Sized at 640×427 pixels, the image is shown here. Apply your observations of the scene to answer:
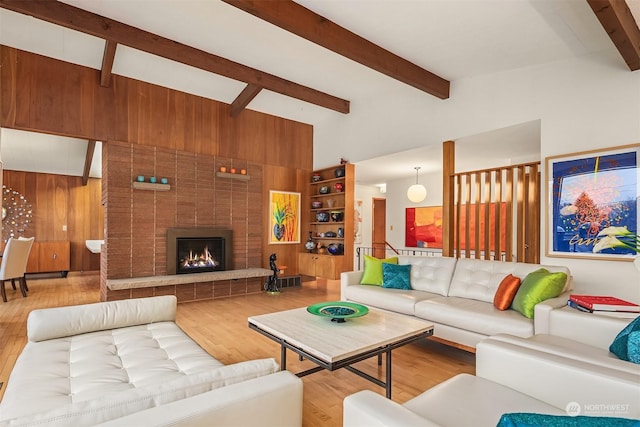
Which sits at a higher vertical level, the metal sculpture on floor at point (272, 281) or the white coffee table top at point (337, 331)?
the white coffee table top at point (337, 331)

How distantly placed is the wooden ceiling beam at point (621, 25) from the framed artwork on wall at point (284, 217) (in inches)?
207

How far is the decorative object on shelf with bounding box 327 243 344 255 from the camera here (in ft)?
21.2

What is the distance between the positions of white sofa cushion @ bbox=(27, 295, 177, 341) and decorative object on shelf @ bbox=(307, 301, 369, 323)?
3.77 ft

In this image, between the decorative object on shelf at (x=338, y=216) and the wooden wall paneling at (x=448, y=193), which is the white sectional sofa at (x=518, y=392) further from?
the decorative object on shelf at (x=338, y=216)

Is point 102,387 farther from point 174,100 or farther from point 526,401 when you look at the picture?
point 174,100

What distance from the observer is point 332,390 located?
2484 millimetres

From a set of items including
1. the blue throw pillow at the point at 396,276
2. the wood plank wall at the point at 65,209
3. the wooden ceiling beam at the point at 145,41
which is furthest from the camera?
the wood plank wall at the point at 65,209

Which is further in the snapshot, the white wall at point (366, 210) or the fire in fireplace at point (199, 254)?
the white wall at point (366, 210)

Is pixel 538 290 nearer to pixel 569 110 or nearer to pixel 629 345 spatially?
pixel 629 345

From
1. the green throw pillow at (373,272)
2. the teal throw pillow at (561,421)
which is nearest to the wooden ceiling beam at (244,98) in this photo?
Result: the green throw pillow at (373,272)

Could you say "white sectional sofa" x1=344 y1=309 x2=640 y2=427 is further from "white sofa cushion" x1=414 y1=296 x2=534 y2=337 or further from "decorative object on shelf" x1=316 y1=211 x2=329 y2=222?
"decorative object on shelf" x1=316 y1=211 x2=329 y2=222

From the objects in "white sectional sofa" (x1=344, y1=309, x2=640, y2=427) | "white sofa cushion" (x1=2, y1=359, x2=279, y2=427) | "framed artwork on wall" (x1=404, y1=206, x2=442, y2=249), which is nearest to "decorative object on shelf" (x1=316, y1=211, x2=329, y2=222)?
"framed artwork on wall" (x1=404, y1=206, x2=442, y2=249)

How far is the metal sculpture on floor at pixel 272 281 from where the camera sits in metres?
6.18

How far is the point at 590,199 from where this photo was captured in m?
3.51
